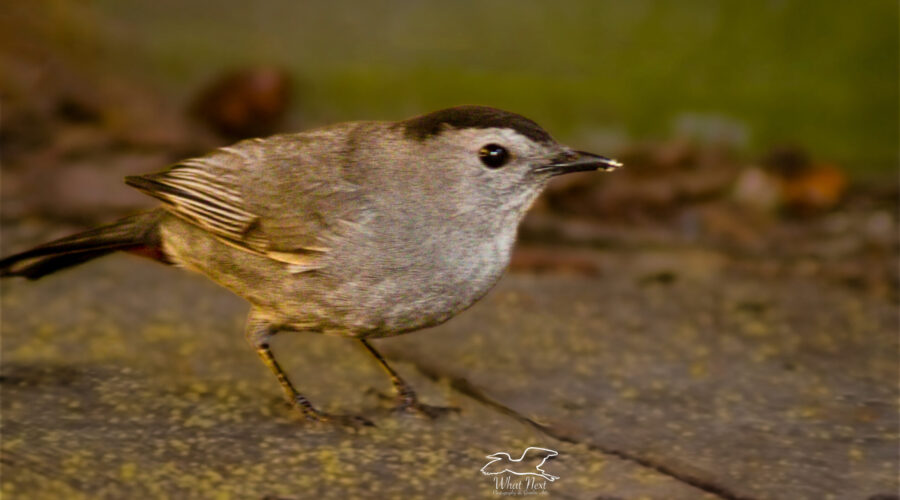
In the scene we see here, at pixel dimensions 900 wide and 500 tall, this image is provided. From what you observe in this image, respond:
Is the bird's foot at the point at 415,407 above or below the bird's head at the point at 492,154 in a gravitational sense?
below

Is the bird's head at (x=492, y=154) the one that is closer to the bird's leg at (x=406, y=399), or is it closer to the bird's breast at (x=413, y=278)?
the bird's breast at (x=413, y=278)

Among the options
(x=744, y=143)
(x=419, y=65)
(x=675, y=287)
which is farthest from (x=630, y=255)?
(x=419, y=65)

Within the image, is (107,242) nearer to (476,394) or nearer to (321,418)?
(321,418)

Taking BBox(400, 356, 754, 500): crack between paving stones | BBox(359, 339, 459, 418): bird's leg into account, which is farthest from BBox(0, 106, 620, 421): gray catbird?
BBox(400, 356, 754, 500): crack between paving stones

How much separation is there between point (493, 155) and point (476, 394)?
2.95ft

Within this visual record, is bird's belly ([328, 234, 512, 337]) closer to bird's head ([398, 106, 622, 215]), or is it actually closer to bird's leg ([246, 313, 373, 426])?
bird's head ([398, 106, 622, 215])

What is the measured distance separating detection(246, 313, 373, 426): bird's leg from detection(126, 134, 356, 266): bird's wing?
0.23 meters

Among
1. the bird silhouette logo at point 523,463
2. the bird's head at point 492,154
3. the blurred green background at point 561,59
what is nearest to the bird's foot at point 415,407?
the bird silhouette logo at point 523,463

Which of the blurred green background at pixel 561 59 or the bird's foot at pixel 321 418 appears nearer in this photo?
the bird's foot at pixel 321 418

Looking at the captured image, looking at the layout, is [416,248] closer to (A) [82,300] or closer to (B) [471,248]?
(B) [471,248]

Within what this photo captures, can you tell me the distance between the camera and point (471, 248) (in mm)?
2527

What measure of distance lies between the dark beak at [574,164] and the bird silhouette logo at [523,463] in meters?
0.76

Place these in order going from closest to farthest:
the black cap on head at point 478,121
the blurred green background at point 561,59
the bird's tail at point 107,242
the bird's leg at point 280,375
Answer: the black cap on head at point 478,121, the bird's leg at point 280,375, the bird's tail at point 107,242, the blurred green background at point 561,59

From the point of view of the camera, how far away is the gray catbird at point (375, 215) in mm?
2508
